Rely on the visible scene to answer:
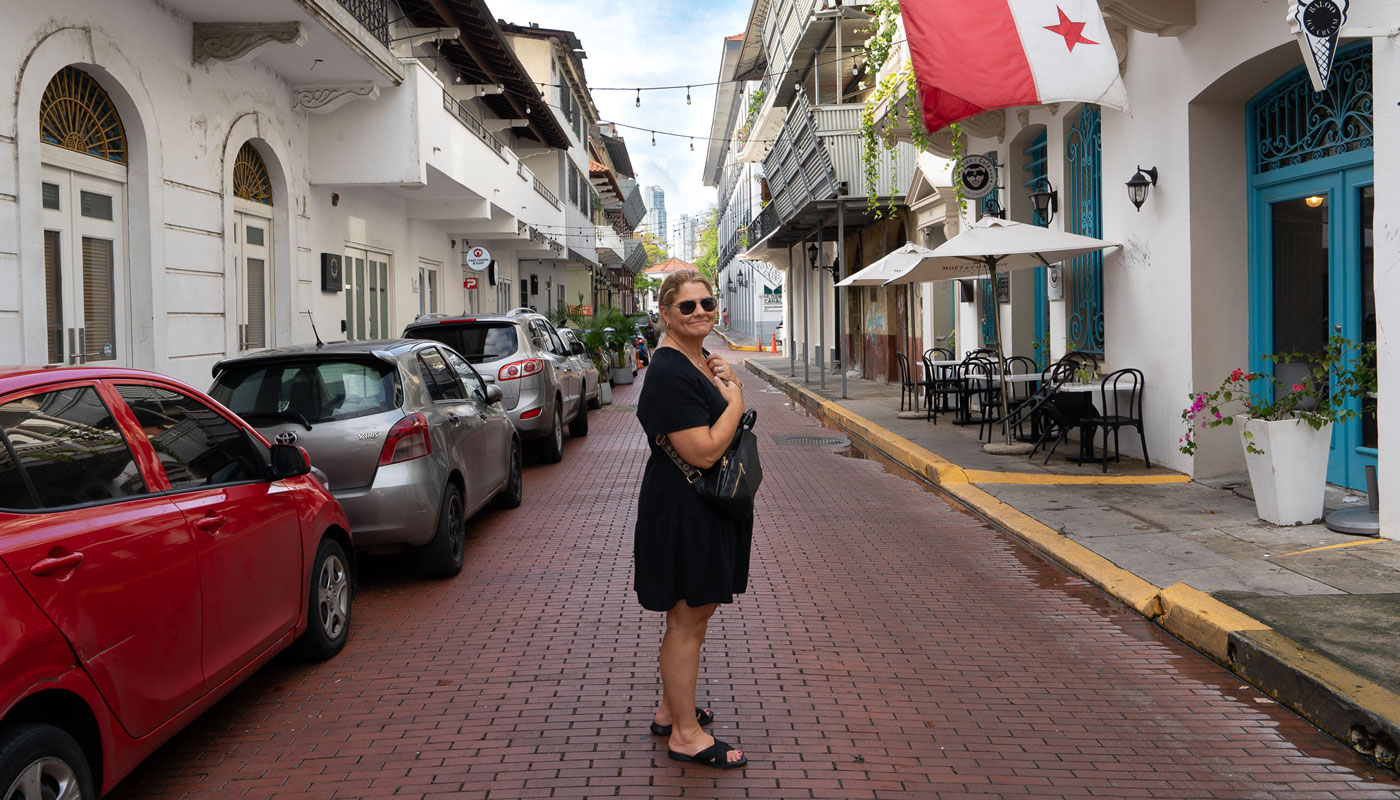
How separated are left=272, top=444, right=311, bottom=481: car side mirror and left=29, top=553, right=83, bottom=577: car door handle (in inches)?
61.9

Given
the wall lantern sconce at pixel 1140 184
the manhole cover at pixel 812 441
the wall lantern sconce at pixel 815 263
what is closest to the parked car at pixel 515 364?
the manhole cover at pixel 812 441

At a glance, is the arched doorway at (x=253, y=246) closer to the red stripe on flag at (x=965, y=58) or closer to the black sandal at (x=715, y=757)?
the red stripe on flag at (x=965, y=58)

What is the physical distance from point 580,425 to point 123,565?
12.0m

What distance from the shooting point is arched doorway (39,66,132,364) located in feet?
30.8

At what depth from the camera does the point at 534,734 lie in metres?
4.34

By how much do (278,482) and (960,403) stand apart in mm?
11648

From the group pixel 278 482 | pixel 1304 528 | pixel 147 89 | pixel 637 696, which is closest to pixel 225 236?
pixel 147 89

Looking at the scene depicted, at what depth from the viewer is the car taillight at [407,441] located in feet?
21.5

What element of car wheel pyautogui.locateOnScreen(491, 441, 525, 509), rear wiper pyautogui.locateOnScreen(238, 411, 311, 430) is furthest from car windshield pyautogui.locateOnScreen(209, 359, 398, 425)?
car wheel pyautogui.locateOnScreen(491, 441, 525, 509)

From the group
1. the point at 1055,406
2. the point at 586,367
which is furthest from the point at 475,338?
the point at 1055,406

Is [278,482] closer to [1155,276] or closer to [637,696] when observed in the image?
[637,696]

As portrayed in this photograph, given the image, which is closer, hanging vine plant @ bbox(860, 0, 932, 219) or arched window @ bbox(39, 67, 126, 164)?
arched window @ bbox(39, 67, 126, 164)

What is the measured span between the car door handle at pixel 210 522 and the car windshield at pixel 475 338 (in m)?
7.97

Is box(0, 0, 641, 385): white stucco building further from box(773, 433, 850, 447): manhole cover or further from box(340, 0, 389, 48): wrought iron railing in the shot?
box(773, 433, 850, 447): manhole cover
